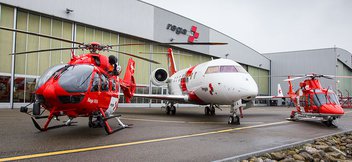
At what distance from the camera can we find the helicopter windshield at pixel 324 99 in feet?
41.2

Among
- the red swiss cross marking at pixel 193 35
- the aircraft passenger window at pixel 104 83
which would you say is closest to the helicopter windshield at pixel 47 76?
the aircraft passenger window at pixel 104 83

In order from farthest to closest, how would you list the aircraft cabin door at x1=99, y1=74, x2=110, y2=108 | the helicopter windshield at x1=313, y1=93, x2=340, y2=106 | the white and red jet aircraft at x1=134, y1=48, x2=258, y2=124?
the helicopter windshield at x1=313, y1=93, x2=340, y2=106 < the white and red jet aircraft at x1=134, y1=48, x2=258, y2=124 < the aircraft cabin door at x1=99, y1=74, x2=110, y2=108

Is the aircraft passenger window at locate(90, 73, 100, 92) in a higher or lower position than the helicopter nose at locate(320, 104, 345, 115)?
higher

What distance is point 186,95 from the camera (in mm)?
16203

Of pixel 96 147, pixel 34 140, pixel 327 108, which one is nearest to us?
pixel 96 147

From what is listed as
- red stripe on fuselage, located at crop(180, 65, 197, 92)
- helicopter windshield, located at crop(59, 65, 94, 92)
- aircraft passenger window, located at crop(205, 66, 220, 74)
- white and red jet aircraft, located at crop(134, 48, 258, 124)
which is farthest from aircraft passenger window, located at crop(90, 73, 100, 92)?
red stripe on fuselage, located at crop(180, 65, 197, 92)

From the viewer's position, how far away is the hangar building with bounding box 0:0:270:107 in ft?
63.9

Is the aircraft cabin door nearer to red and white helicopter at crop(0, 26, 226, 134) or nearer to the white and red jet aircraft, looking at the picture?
red and white helicopter at crop(0, 26, 226, 134)

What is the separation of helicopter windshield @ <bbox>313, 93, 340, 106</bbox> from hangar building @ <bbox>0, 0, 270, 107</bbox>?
8.39 m

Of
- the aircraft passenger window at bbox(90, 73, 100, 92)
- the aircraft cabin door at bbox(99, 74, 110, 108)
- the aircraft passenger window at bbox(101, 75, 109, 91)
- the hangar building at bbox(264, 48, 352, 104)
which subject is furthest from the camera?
the hangar building at bbox(264, 48, 352, 104)

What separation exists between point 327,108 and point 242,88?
181 inches

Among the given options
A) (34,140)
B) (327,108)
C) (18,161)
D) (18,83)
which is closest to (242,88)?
(327,108)

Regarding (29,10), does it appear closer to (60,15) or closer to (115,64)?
(60,15)

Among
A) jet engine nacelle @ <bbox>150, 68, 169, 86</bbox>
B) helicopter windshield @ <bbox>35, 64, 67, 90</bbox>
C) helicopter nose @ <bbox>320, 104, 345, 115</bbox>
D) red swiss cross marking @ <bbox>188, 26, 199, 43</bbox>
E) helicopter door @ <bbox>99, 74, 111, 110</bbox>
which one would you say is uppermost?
red swiss cross marking @ <bbox>188, 26, 199, 43</bbox>
